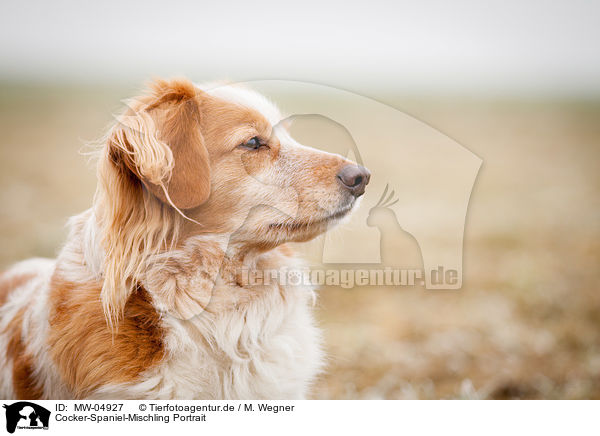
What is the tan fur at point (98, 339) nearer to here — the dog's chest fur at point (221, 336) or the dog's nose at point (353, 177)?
the dog's chest fur at point (221, 336)

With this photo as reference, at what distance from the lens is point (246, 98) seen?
6.08ft

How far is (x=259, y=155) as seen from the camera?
1.82 m

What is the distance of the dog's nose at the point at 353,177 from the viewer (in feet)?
5.83

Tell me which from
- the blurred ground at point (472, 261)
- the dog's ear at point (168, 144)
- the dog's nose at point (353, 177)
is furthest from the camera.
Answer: the blurred ground at point (472, 261)

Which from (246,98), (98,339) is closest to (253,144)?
(246,98)

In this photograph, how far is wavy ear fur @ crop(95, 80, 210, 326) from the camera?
1.67 metres

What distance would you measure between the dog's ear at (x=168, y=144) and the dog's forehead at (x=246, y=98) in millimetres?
91
